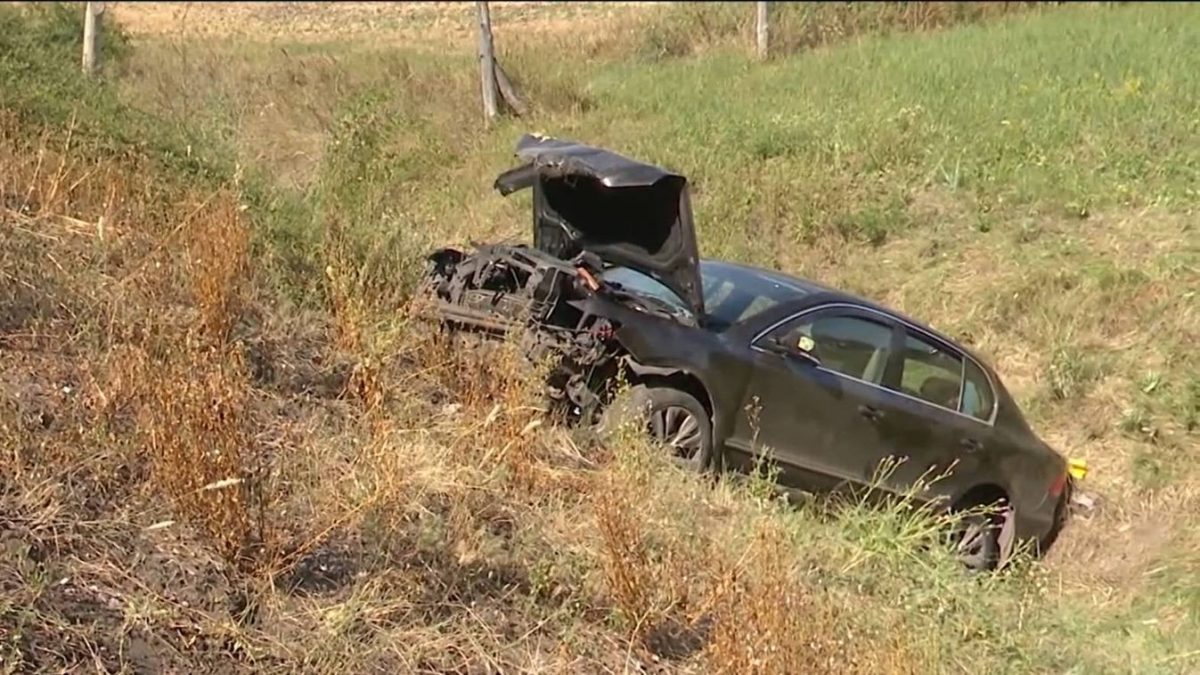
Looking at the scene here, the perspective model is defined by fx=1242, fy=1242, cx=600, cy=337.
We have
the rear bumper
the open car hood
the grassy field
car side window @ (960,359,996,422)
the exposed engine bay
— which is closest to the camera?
the grassy field

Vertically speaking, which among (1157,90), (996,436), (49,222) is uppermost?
(49,222)

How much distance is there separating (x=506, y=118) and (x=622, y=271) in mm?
8066

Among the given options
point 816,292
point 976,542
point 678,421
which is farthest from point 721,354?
point 976,542

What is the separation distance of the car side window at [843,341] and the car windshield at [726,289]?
0.21m

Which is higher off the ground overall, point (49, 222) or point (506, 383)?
point (49, 222)

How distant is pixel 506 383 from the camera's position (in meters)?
6.07

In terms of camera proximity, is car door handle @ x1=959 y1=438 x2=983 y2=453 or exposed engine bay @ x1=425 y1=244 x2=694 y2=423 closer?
exposed engine bay @ x1=425 y1=244 x2=694 y2=423

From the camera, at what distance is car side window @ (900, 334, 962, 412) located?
25.2ft

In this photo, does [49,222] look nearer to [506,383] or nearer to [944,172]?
[506,383]

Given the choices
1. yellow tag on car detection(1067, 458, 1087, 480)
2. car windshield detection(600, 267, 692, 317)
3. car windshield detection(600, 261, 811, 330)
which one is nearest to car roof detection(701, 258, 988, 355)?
car windshield detection(600, 261, 811, 330)

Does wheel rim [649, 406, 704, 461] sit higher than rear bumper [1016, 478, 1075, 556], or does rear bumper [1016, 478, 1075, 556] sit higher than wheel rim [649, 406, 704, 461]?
wheel rim [649, 406, 704, 461]

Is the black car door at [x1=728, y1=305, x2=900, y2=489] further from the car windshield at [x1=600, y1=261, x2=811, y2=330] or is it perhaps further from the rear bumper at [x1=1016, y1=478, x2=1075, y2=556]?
the rear bumper at [x1=1016, y1=478, x2=1075, y2=556]

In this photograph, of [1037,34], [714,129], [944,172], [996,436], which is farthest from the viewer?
[1037,34]

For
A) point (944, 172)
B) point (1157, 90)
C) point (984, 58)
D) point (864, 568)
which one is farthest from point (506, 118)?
point (864, 568)
